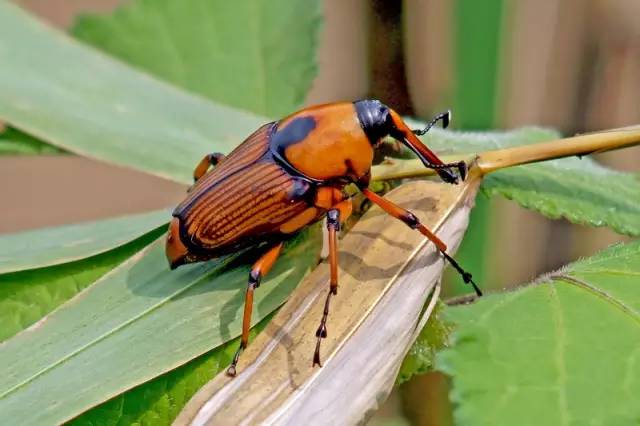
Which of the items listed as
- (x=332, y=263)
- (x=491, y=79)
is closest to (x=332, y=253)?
(x=332, y=263)

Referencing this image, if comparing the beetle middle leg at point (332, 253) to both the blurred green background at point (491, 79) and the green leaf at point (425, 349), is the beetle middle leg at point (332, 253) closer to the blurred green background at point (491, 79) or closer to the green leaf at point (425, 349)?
the green leaf at point (425, 349)

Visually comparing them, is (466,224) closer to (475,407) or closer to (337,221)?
(337,221)

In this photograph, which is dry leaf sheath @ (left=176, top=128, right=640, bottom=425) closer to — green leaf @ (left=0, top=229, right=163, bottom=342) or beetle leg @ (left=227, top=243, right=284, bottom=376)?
beetle leg @ (left=227, top=243, right=284, bottom=376)

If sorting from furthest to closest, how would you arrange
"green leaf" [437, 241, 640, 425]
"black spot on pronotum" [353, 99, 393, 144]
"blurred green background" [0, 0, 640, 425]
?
"blurred green background" [0, 0, 640, 425]
"black spot on pronotum" [353, 99, 393, 144]
"green leaf" [437, 241, 640, 425]

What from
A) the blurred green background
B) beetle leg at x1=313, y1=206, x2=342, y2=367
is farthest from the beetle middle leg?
the blurred green background

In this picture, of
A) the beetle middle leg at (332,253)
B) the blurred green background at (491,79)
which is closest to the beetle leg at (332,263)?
the beetle middle leg at (332,253)

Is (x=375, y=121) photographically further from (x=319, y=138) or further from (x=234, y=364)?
(x=234, y=364)
